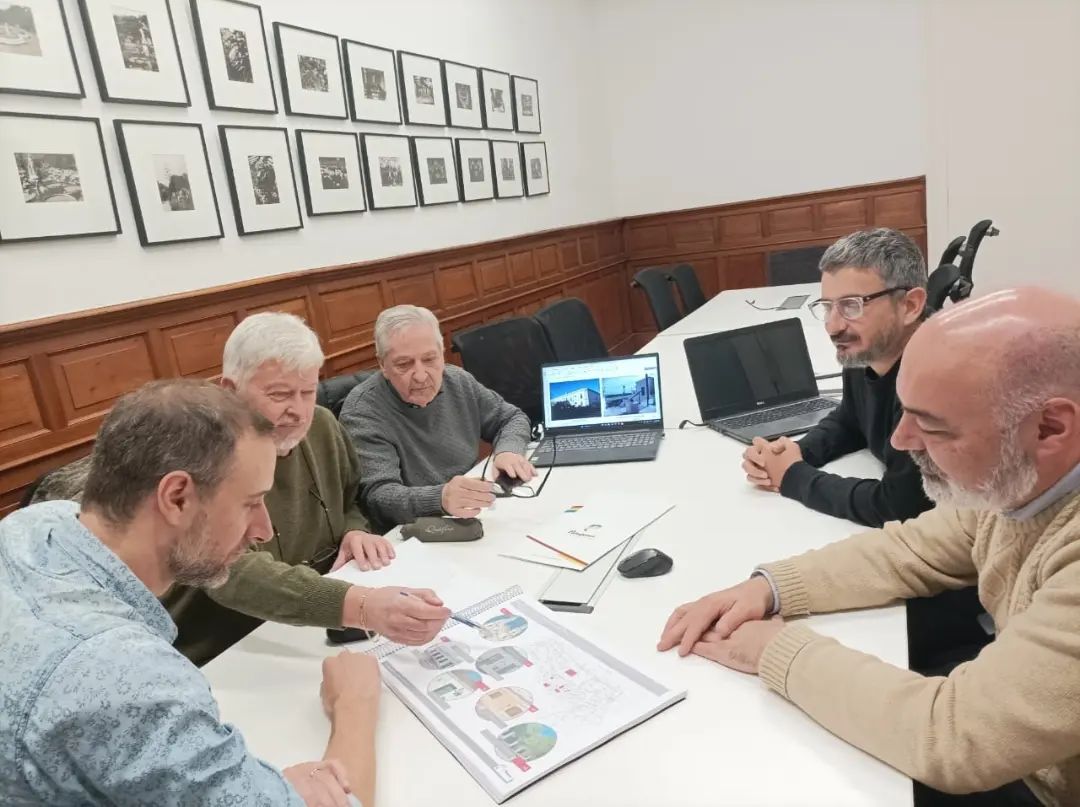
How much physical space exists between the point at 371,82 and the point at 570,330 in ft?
6.30

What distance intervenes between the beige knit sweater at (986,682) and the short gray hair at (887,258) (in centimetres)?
76

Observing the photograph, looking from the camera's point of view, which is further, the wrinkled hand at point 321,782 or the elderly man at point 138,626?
the wrinkled hand at point 321,782

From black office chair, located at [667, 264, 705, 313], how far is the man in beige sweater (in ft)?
13.6

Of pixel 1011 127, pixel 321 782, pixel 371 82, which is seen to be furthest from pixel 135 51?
pixel 1011 127

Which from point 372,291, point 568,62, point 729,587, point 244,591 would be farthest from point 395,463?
point 568,62

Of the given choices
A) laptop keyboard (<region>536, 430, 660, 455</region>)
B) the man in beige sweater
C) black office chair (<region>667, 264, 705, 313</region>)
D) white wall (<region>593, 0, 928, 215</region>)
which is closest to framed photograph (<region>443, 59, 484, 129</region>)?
black office chair (<region>667, 264, 705, 313</region>)

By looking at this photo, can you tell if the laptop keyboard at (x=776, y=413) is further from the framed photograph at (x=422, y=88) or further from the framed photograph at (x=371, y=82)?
the framed photograph at (x=422, y=88)

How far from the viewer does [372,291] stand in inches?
163

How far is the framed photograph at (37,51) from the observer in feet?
7.91

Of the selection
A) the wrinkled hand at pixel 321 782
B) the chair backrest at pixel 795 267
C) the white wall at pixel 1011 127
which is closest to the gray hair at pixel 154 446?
the wrinkled hand at pixel 321 782

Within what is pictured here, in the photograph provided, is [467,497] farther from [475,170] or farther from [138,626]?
[475,170]

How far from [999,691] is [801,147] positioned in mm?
6484

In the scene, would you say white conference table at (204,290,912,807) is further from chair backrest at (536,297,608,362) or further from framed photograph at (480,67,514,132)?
framed photograph at (480,67,514,132)

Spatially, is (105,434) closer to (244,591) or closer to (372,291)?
(244,591)
